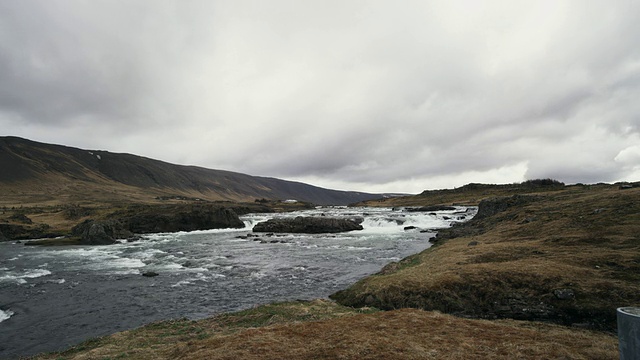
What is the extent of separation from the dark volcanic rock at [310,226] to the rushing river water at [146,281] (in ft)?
72.6

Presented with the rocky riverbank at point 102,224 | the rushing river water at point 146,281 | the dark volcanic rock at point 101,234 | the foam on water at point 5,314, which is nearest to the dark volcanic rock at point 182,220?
the rocky riverbank at point 102,224

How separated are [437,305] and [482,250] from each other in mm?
11463

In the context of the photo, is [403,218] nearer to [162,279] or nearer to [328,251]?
[328,251]

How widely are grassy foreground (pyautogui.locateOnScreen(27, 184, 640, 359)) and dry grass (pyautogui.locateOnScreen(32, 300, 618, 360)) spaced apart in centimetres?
4

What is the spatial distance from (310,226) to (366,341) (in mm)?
68545

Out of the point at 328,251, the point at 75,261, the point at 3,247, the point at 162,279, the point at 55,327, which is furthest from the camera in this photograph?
the point at 3,247

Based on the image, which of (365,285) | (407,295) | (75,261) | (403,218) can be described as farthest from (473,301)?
(403,218)

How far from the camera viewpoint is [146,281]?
3200 cm

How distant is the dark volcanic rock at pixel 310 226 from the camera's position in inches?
3108

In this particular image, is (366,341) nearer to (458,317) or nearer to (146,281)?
(458,317)

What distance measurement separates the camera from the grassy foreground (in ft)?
36.6

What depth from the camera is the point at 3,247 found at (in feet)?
186

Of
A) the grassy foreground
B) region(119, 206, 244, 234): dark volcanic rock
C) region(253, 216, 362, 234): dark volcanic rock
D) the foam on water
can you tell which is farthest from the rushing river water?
region(119, 206, 244, 234): dark volcanic rock

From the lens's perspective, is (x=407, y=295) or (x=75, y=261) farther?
A: (x=75, y=261)
